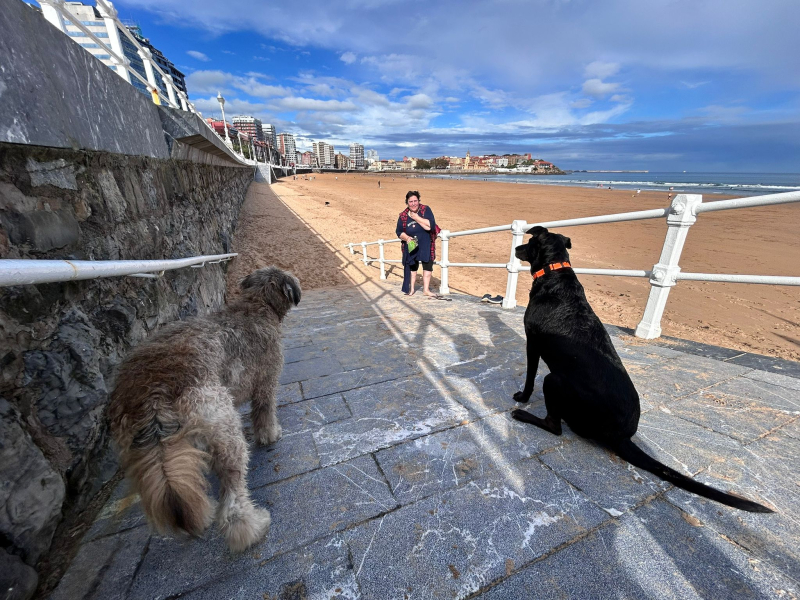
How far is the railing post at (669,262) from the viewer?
3152mm

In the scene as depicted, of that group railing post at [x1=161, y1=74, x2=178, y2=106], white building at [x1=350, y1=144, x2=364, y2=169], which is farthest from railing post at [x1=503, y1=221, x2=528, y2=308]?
white building at [x1=350, y1=144, x2=364, y2=169]

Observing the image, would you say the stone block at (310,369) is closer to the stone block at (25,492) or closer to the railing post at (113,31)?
the stone block at (25,492)

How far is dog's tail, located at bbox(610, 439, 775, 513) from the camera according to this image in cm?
160

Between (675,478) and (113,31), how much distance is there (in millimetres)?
5568

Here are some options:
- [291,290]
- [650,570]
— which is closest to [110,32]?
[291,290]

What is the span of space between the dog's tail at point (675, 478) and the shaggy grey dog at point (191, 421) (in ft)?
6.55

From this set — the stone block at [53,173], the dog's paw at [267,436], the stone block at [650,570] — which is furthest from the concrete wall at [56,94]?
the stone block at [650,570]

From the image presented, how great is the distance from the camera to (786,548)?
144cm

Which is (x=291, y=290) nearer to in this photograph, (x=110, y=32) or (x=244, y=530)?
(x=244, y=530)

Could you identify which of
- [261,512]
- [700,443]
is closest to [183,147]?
[261,512]

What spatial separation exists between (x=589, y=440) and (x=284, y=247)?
11.1m

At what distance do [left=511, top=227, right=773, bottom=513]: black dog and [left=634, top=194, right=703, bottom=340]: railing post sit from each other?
1.36 meters

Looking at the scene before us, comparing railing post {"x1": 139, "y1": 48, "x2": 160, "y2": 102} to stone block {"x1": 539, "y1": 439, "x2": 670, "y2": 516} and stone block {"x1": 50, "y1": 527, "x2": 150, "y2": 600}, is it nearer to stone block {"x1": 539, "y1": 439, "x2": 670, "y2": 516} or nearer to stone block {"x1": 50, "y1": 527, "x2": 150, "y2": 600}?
stone block {"x1": 50, "y1": 527, "x2": 150, "y2": 600}

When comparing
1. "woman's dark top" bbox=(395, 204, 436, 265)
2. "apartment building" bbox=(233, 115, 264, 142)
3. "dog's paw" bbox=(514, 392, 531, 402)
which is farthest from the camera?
"apartment building" bbox=(233, 115, 264, 142)
